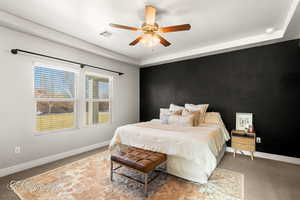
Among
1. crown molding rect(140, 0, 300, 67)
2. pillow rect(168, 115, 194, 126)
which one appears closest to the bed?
pillow rect(168, 115, 194, 126)

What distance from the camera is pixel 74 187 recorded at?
207 centimetres

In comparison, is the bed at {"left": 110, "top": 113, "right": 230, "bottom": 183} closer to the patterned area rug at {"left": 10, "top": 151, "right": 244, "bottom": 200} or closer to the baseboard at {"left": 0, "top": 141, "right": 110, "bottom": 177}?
the patterned area rug at {"left": 10, "top": 151, "right": 244, "bottom": 200}

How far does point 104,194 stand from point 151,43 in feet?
7.98

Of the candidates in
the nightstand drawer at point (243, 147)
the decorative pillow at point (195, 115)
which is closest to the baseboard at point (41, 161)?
the decorative pillow at point (195, 115)

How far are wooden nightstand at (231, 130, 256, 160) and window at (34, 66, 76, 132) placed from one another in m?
3.87

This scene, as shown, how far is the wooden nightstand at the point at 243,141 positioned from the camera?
3.04 m

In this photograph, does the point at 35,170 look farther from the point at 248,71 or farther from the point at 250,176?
the point at 248,71

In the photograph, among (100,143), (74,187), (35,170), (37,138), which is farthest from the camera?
(100,143)

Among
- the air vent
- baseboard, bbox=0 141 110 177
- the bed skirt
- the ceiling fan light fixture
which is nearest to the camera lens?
the bed skirt

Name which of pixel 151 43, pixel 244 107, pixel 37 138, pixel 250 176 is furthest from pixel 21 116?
pixel 244 107

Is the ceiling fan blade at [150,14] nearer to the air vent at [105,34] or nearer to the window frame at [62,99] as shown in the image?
the air vent at [105,34]

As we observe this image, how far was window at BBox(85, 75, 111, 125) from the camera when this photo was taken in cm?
382

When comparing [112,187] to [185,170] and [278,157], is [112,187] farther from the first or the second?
[278,157]

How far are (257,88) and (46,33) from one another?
467 cm
